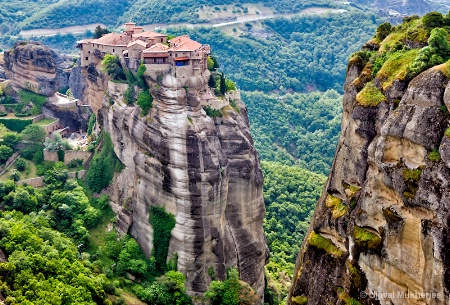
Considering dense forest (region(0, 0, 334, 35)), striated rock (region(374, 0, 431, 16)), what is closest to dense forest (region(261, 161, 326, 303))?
dense forest (region(0, 0, 334, 35))

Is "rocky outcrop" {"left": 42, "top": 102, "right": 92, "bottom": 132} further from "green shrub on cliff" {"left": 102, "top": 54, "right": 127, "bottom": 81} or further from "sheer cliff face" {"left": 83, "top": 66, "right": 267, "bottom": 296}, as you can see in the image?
"sheer cliff face" {"left": 83, "top": 66, "right": 267, "bottom": 296}

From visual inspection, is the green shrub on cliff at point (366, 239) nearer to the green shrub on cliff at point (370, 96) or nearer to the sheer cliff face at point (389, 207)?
the sheer cliff face at point (389, 207)

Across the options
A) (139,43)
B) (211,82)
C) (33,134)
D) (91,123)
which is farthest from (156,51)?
(33,134)

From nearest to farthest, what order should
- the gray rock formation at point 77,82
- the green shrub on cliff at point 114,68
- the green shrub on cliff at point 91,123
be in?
the green shrub on cliff at point 114,68
the green shrub on cliff at point 91,123
the gray rock formation at point 77,82

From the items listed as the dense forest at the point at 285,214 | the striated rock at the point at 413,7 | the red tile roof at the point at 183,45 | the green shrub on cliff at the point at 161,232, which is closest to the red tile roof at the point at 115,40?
the red tile roof at the point at 183,45

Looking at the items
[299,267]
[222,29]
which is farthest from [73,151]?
[222,29]

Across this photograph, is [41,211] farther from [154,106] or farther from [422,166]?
[422,166]
